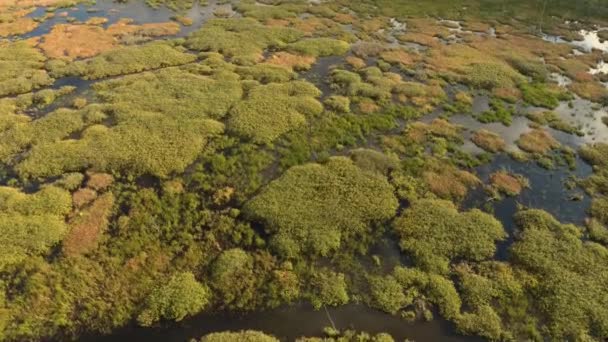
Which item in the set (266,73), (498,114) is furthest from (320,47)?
(498,114)

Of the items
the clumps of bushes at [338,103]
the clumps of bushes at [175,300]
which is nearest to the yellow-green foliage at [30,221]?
the clumps of bushes at [175,300]

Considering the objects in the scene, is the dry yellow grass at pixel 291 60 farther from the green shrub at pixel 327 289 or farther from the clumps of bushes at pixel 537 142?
the green shrub at pixel 327 289

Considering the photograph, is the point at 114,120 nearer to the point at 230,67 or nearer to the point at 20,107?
the point at 20,107

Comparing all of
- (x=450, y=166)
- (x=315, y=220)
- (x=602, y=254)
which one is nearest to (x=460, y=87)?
(x=450, y=166)

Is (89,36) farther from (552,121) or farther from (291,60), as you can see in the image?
(552,121)

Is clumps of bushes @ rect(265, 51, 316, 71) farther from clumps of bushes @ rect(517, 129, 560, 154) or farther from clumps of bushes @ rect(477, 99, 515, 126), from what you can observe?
clumps of bushes @ rect(517, 129, 560, 154)
